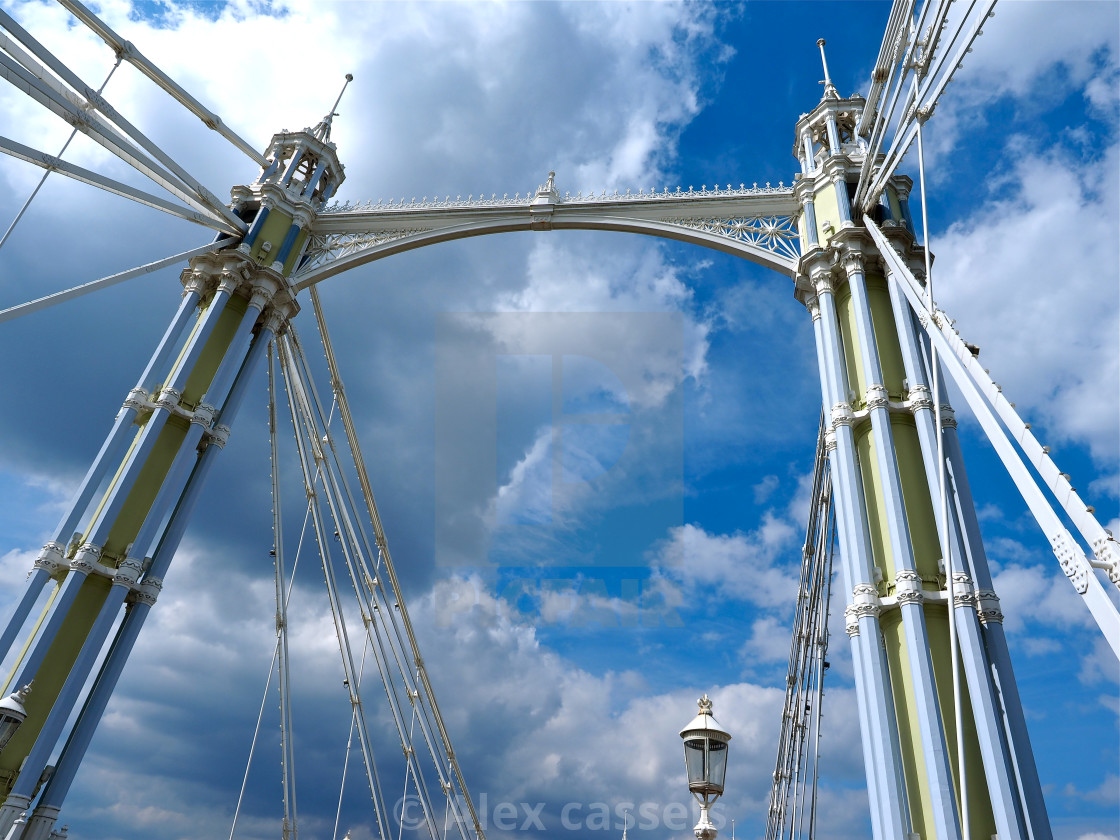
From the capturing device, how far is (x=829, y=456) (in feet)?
38.2

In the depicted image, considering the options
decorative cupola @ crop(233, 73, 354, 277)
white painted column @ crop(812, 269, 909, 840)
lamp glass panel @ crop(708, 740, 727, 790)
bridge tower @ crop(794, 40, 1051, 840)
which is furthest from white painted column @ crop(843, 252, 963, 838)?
decorative cupola @ crop(233, 73, 354, 277)

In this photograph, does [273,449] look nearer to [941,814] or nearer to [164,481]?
[164,481]

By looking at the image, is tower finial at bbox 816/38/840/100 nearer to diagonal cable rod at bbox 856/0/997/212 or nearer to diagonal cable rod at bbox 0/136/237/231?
diagonal cable rod at bbox 856/0/997/212

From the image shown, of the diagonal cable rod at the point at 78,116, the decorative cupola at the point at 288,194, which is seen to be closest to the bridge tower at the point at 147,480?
the decorative cupola at the point at 288,194

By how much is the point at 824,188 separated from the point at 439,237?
740 centimetres

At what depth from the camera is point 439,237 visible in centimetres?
1609

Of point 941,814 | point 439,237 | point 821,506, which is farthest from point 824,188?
point 941,814

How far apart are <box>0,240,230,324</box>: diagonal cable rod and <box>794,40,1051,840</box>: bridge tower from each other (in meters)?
9.98

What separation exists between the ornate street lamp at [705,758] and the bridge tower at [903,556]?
A: 110 inches

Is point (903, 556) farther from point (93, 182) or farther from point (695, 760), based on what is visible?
point (93, 182)

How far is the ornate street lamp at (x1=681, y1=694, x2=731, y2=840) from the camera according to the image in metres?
6.35

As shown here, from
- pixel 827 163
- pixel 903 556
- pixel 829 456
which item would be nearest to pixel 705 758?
pixel 903 556

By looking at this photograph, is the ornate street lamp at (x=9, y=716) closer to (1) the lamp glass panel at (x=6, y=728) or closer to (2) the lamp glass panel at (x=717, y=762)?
(1) the lamp glass panel at (x=6, y=728)

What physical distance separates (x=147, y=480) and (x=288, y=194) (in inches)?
253
